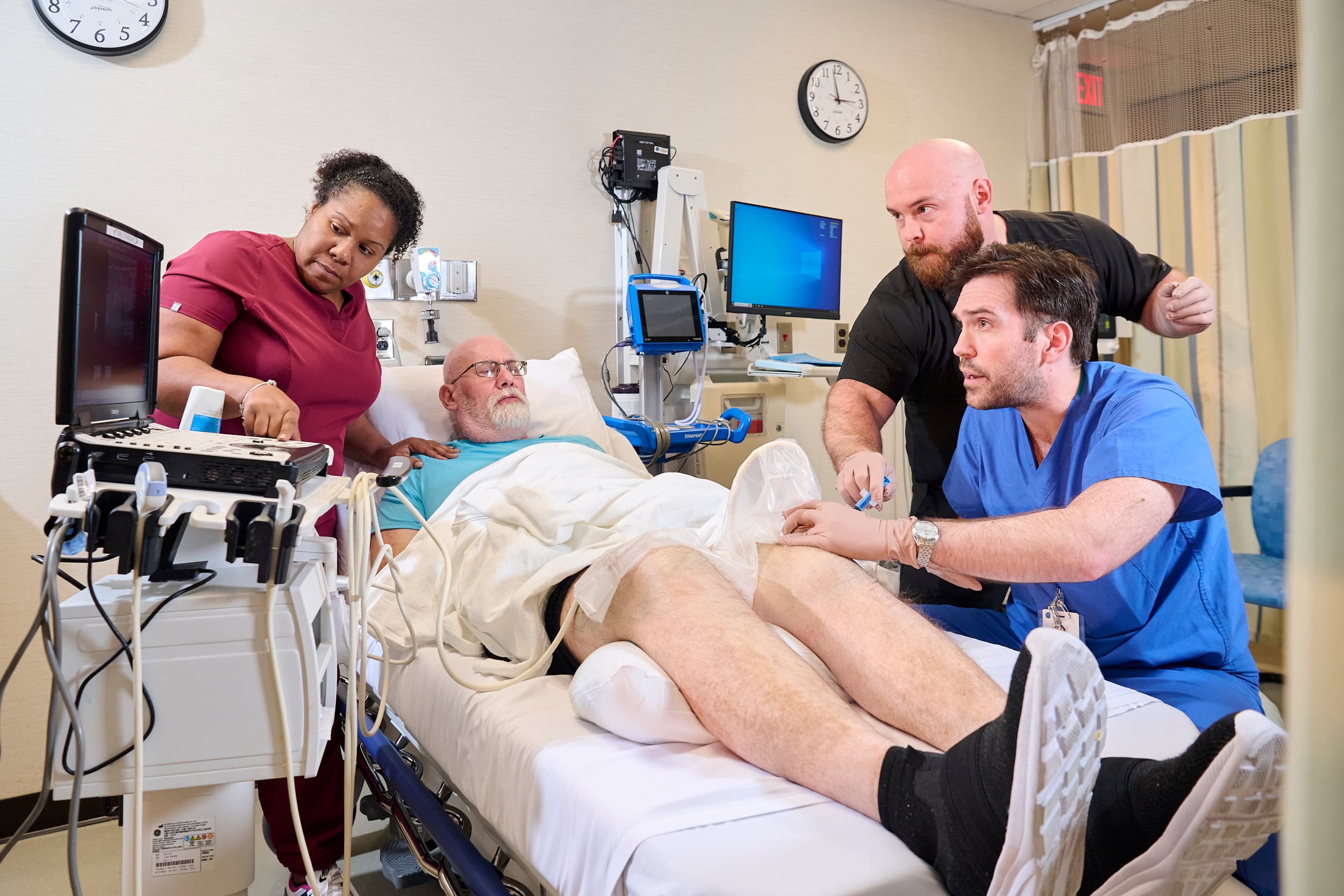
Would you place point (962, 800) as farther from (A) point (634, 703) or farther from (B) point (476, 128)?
(B) point (476, 128)

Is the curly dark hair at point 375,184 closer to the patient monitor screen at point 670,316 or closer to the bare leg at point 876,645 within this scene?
the patient monitor screen at point 670,316

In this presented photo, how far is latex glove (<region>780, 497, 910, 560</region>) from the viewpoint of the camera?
4.75 ft

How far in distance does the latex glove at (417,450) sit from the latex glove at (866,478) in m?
1.03

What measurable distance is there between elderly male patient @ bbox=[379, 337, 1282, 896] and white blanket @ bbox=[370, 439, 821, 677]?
0.09ft

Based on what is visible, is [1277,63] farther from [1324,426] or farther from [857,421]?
[1324,426]

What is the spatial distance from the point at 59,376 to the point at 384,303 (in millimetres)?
1808

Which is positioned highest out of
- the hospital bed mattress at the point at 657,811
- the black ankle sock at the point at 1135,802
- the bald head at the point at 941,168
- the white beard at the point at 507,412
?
the bald head at the point at 941,168

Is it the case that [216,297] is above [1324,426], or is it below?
above

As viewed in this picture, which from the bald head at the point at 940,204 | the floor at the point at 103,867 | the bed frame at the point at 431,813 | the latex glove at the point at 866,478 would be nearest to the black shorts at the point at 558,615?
the bed frame at the point at 431,813

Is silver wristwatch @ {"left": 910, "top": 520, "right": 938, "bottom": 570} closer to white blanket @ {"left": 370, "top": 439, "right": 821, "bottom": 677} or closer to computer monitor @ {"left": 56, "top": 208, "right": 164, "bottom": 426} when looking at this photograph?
white blanket @ {"left": 370, "top": 439, "right": 821, "bottom": 677}

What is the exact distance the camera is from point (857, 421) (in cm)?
212

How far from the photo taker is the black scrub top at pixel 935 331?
2.16 m

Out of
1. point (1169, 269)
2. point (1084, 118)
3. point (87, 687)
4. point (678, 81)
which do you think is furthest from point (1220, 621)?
point (1084, 118)

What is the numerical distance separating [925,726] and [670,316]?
76.6 inches
